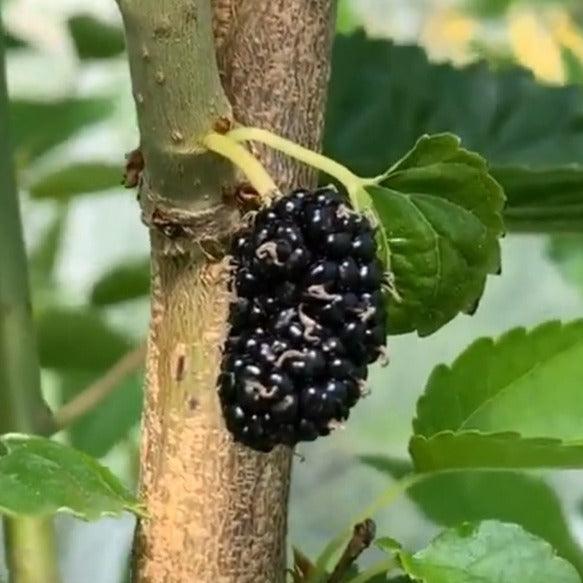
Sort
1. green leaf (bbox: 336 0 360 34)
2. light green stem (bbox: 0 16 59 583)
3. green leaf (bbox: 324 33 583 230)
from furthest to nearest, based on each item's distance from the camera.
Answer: green leaf (bbox: 336 0 360 34), green leaf (bbox: 324 33 583 230), light green stem (bbox: 0 16 59 583)

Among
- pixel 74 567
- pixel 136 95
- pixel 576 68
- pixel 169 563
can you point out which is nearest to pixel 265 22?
pixel 136 95

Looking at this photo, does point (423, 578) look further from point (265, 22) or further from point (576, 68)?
point (576, 68)

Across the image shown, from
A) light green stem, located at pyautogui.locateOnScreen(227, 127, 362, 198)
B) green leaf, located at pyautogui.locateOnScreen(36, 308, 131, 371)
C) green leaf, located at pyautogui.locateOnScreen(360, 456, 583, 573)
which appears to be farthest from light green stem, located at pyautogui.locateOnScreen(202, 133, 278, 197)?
green leaf, located at pyautogui.locateOnScreen(36, 308, 131, 371)

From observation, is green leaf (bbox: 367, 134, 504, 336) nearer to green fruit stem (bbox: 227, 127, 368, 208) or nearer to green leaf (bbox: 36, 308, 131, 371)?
green fruit stem (bbox: 227, 127, 368, 208)

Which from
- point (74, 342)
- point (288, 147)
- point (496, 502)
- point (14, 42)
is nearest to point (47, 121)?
point (14, 42)

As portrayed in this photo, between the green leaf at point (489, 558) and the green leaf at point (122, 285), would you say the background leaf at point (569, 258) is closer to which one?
the green leaf at point (122, 285)

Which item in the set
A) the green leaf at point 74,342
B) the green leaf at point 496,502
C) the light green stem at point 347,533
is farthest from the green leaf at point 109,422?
the light green stem at point 347,533

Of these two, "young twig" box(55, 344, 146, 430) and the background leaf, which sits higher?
the background leaf
